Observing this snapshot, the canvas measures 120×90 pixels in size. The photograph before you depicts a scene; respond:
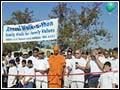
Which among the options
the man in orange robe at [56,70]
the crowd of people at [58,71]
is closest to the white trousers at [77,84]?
the crowd of people at [58,71]

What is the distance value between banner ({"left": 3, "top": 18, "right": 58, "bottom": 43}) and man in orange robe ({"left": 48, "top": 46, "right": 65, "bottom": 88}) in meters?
0.70

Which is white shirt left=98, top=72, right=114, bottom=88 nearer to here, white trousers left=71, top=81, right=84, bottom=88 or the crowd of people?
the crowd of people

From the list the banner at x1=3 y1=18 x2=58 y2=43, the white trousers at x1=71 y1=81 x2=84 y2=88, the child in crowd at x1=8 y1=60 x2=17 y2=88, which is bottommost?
the white trousers at x1=71 y1=81 x2=84 y2=88

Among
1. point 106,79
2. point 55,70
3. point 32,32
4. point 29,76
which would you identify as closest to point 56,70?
point 55,70

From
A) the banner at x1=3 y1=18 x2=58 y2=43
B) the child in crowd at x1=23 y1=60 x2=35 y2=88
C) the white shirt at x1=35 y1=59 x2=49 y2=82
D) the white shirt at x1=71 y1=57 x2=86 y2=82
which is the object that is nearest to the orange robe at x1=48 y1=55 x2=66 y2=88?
the white shirt at x1=35 y1=59 x2=49 y2=82

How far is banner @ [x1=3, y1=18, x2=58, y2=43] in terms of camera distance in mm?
9516

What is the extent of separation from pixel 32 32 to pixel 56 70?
1.31 metres

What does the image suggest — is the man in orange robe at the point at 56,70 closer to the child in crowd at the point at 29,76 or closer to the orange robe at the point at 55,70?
the orange robe at the point at 55,70

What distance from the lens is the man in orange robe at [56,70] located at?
29.5 ft

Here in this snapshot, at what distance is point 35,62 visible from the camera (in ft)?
30.0

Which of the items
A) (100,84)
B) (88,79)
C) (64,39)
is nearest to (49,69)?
(88,79)

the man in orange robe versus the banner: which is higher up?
the banner

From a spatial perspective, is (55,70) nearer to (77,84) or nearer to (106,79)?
(77,84)

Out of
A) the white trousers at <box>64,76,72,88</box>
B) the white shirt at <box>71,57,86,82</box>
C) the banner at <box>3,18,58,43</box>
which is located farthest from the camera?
the banner at <box>3,18,58,43</box>
